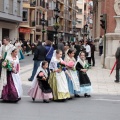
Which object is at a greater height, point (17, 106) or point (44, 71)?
point (44, 71)

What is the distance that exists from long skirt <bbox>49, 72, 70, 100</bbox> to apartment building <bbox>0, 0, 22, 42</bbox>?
1202 inches

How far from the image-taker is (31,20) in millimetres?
63469

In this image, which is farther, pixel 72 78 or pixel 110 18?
pixel 110 18

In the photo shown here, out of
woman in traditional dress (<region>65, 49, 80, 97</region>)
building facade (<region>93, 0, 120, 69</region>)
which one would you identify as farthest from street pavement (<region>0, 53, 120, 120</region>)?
building facade (<region>93, 0, 120, 69</region>)

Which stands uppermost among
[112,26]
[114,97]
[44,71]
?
[112,26]

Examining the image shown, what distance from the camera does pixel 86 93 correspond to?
1343 centimetres

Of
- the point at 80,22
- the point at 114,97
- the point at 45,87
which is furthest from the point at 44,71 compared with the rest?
the point at 80,22

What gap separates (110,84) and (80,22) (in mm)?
110010

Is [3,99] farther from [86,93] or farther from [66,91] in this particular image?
[86,93]

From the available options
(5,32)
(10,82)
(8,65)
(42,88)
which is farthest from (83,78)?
(5,32)

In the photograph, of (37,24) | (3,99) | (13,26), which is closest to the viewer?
(3,99)

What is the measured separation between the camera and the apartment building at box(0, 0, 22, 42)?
43344mm

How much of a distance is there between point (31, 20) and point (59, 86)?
51899 mm

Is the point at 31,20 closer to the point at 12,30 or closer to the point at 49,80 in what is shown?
the point at 12,30
